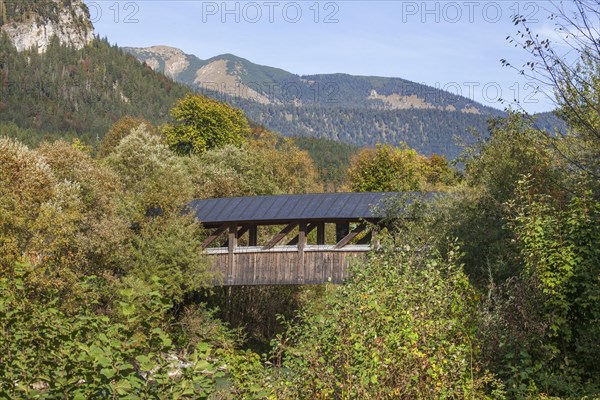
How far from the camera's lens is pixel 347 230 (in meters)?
26.5

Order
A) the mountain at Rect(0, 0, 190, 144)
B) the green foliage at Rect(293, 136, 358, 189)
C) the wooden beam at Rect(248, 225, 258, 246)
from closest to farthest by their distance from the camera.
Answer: the wooden beam at Rect(248, 225, 258, 246)
the green foliage at Rect(293, 136, 358, 189)
the mountain at Rect(0, 0, 190, 144)

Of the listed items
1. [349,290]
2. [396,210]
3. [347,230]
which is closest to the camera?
[349,290]

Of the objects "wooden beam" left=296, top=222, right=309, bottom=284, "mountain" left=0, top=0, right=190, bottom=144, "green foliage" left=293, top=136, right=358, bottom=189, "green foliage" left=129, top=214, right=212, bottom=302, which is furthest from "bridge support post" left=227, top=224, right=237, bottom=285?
"mountain" left=0, top=0, right=190, bottom=144

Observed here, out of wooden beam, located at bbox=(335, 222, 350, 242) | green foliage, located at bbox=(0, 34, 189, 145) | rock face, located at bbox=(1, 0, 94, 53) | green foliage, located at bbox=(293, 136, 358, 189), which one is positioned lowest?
wooden beam, located at bbox=(335, 222, 350, 242)

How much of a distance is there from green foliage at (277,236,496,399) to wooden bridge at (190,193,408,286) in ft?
45.6

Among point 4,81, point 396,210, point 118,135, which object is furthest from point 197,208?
point 4,81

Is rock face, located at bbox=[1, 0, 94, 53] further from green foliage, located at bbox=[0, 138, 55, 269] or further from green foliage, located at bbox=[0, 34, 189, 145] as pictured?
green foliage, located at bbox=[0, 138, 55, 269]

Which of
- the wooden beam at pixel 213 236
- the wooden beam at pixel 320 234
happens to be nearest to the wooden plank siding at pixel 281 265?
the wooden beam at pixel 213 236

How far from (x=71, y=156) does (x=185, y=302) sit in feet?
18.9

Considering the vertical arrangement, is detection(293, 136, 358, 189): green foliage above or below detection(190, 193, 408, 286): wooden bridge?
above

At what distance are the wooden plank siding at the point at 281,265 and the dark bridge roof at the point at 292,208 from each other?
2.85 ft

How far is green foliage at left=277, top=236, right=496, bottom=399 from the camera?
8.09 meters

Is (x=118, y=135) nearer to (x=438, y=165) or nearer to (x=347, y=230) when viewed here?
(x=438, y=165)

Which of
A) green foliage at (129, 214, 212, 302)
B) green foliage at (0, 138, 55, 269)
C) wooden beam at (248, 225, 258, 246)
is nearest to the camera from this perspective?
green foliage at (0, 138, 55, 269)
